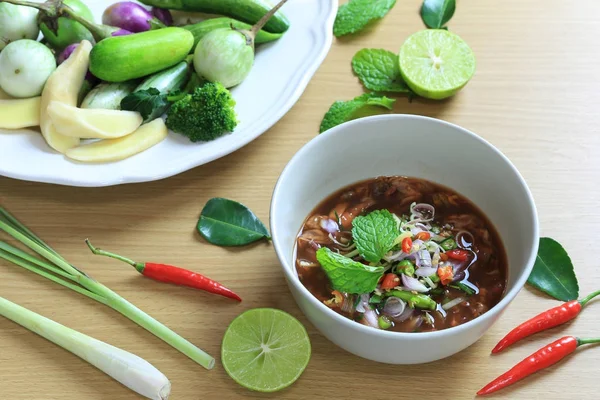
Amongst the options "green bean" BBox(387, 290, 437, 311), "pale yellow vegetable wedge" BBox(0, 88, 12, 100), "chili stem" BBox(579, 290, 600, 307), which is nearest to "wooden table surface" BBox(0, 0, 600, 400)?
"chili stem" BBox(579, 290, 600, 307)

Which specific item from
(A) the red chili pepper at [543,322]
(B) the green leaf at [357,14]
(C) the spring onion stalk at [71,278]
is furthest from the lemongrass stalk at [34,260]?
(B) the green leaf at [357,14]

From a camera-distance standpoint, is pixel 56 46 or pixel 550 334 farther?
pixel 56 46

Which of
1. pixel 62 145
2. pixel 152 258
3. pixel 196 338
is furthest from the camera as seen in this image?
pixel 62 145

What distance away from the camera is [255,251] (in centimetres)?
146

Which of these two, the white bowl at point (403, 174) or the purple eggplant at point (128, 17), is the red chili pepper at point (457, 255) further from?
the purple eggplant at point (128, 17)

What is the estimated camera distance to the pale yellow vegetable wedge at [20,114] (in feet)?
5.32

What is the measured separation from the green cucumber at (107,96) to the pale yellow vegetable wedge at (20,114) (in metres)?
0.11

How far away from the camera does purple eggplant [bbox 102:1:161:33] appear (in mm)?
1823

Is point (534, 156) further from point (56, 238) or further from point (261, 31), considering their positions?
point (56, 238)

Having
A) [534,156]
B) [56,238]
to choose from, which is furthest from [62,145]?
[534,156]

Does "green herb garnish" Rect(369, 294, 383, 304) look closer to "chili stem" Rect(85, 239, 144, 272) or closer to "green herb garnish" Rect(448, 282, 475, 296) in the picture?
"green herb garnish" Rect(448, 282, 475, 296)

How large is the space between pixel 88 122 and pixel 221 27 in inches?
18.4

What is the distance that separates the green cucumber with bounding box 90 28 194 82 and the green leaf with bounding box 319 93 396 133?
0.41 metres

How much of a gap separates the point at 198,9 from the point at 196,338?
0.98m
